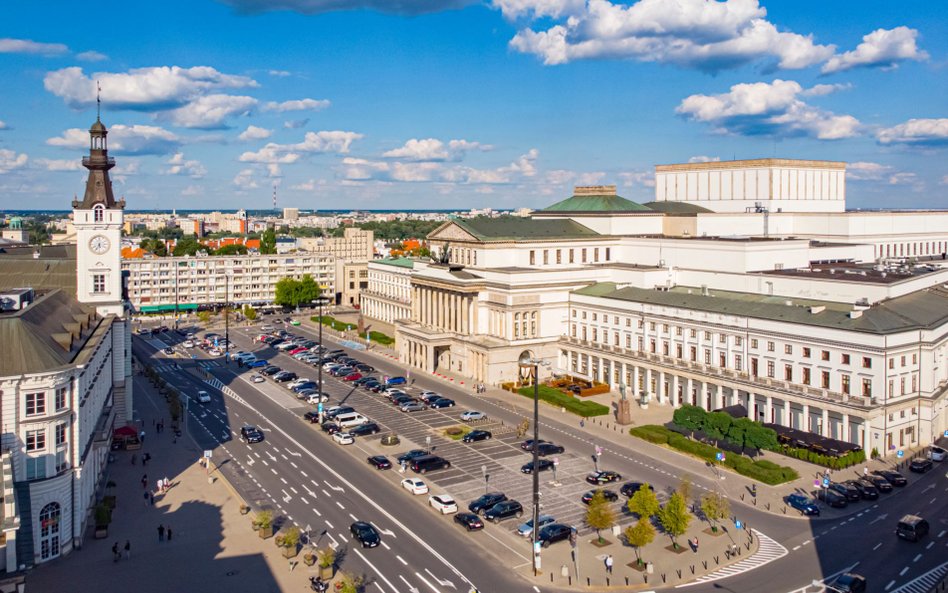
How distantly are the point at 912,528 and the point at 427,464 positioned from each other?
3853cm

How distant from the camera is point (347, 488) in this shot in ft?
218

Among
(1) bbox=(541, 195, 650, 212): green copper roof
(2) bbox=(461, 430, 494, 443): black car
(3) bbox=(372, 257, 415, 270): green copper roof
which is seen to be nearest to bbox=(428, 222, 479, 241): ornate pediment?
(1) bbox=(541, 195, 650, 212): green copper roof

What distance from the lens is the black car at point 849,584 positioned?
4571 centimetres

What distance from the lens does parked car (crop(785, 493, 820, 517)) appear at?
59031 millimetres

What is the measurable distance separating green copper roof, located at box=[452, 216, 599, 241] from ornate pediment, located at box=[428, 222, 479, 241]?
0.64 m

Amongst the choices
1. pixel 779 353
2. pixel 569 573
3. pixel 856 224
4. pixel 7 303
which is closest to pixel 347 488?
pixel 569 573

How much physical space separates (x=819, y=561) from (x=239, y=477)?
4725cm

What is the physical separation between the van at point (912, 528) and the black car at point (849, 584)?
9.66 meters

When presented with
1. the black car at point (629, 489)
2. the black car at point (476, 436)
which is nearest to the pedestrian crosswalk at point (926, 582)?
the black car at point (629, 489)

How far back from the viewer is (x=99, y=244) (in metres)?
81.9

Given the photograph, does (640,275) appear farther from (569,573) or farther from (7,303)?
(7,303)

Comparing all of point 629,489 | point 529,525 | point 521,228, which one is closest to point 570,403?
point 629,489

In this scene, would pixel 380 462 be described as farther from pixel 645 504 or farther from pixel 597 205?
pixel 597 205

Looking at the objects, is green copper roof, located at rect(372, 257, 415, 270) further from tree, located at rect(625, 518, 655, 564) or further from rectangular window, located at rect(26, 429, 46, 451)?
tree, located at rect(625, 518, 655, 564)
